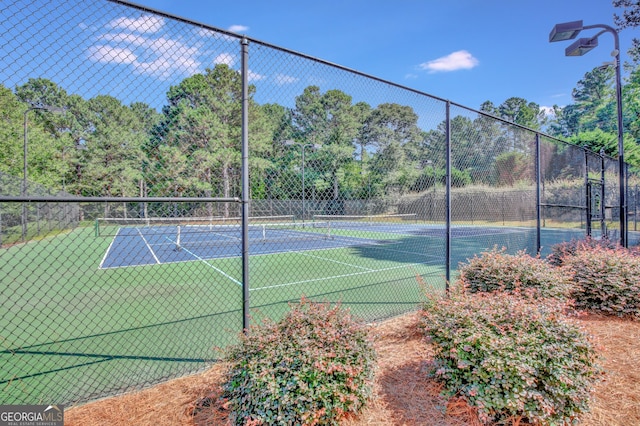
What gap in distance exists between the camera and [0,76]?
6.36 feet

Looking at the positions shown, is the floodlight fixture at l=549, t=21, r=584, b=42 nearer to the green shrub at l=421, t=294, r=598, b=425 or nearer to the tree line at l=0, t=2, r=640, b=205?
the tree line at l=0, t=2, r=640, b=205

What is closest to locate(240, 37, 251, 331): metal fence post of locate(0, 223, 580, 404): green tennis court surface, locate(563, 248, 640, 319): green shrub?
locate(0, 223, 580, 404): green tennis court surface

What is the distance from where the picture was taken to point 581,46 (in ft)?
20.0

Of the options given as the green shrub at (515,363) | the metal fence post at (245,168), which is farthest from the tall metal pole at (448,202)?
the metal fence post at (245,168)

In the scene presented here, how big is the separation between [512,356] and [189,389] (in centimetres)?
230

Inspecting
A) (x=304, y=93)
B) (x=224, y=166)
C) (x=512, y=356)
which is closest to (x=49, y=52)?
(x=224, y=166)

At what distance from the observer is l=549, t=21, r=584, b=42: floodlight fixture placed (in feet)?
18.3

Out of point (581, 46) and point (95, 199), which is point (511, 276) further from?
point (581, 46)

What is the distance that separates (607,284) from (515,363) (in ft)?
10.2

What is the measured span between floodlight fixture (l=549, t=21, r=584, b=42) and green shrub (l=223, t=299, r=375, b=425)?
6.61 m

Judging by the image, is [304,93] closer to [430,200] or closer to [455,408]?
[455,408]

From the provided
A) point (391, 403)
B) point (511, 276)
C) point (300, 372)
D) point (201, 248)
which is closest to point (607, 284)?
point (511, 276)

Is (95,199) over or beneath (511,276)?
over

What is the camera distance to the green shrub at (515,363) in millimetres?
1914
